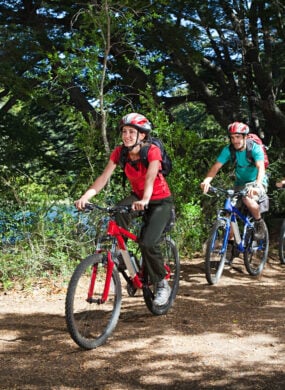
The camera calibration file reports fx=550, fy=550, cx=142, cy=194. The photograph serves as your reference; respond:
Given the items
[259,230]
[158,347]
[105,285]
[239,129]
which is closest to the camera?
[158,347]

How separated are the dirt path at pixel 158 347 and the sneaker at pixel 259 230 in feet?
4.22

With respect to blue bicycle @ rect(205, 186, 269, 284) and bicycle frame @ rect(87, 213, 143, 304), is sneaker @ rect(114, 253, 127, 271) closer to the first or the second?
bicycle frame @ rect(87, 213, 143, 304)

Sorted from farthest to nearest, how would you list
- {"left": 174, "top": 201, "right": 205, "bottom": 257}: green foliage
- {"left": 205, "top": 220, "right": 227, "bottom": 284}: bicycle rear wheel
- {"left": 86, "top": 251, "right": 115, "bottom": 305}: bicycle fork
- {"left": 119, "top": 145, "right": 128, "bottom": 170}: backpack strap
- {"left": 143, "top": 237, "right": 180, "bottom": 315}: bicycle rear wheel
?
{"left": 174, "top": 201, "right": 205, "bottom": 257}: green foliage < {"left": 205, "top": 220, "right": 227, "bottom": 284}: bicycle rear wheel < {"left": 143, "top": 237, "right": 180, "bottom": 315}: bicycle rear wheel < {"left": 119, "top": 145, "right": 128, "bottom": 170}: backpack strap < {"left": 86, "top": 251, "right": 115, "bottom": 305}: bicycle fork

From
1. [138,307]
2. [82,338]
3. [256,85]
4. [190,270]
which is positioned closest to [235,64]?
[256,85]

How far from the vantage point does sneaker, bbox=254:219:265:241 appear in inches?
324

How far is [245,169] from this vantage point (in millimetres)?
7770

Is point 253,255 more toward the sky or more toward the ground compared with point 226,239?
more toward the ground

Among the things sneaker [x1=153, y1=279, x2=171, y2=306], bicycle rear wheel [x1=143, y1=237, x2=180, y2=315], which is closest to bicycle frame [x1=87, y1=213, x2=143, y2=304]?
sneaker [x1=153, y1=279, x2=171, y2=306]

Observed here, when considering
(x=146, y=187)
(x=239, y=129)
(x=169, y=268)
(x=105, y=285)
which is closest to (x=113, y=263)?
(x=105, y=285)

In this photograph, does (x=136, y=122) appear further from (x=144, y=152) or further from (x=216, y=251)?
(x=216, y=251)

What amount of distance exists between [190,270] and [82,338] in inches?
154

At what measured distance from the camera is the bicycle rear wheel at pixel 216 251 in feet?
24.4

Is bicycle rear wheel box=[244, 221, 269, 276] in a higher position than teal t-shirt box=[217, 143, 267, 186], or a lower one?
lower

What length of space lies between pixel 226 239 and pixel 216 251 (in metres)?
0.22
